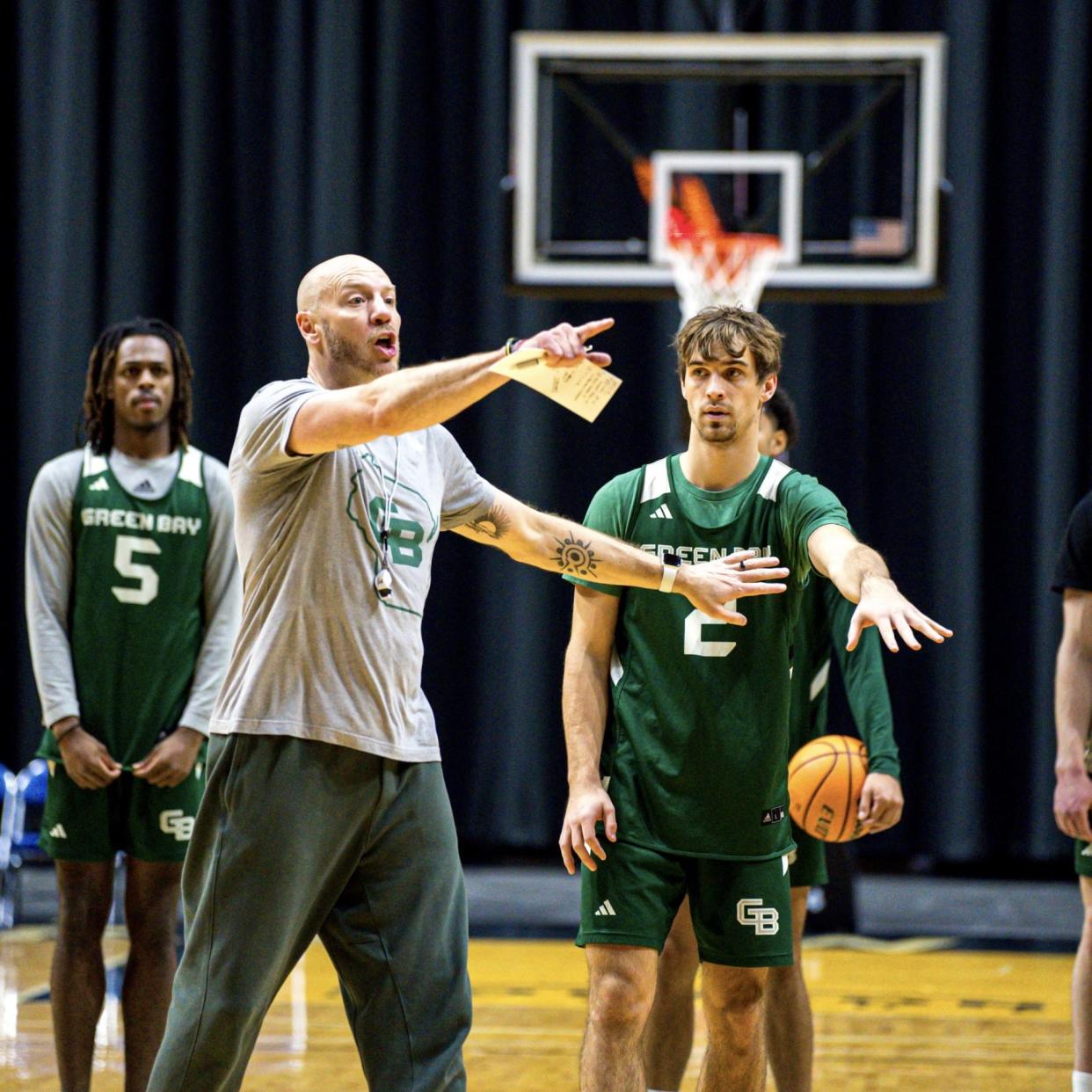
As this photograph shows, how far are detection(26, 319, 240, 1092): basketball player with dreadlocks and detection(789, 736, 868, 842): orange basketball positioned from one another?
168 cm

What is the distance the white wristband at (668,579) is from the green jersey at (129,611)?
165cm

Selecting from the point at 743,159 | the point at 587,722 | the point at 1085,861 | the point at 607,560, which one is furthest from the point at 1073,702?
the point at 743,159

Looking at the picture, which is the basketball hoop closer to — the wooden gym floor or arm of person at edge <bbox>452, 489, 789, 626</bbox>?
the wooden gym floor

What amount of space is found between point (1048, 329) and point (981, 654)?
2060mm

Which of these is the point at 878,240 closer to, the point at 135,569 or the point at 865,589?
the point at 135,569

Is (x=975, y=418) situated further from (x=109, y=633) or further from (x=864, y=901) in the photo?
(x=109, y=633)

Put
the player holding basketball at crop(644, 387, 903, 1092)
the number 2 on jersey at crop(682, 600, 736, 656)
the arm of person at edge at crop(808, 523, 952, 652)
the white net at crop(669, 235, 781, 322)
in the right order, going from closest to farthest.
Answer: the arm of person at edge at crop(808, 523, 952, 652), the number 2 on jersey at crop(682, 600, 736, 656), the player holding basketball at crop(644, 387, 903, 1092), the white net at crop(669, 235, 781, 322)

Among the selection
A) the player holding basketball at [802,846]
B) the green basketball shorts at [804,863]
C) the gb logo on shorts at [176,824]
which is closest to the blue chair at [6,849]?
the gb logo on shorts at [176,824]

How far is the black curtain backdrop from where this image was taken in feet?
32.7

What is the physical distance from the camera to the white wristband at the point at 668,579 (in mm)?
3537

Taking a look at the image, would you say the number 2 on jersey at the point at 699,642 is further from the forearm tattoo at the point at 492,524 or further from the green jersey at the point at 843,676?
the green jersey at the point at 843,676

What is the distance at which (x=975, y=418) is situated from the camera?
32.7 feet

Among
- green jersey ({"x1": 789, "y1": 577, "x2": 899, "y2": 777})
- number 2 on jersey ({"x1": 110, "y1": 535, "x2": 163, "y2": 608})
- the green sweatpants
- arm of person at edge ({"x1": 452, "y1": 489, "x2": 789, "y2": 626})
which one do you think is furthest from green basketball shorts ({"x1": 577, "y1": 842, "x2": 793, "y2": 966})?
number 2 on jersey ({"x1": 110, "y1": 535, "x2": 163, "y2": 608})

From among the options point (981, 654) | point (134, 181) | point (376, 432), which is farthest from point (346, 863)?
point (134, 181)
